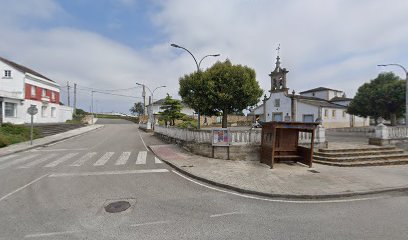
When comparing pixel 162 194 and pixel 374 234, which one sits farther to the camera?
pixel 162 194

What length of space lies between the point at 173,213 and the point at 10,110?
30.7m

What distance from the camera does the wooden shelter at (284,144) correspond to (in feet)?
30.9

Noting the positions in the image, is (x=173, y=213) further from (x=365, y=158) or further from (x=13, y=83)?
(x=13, y=83)

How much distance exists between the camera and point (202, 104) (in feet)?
51.2

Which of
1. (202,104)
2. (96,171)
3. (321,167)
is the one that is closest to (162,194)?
(96,171)

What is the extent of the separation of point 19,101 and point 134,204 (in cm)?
3060

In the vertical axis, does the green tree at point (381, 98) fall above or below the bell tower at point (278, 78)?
Result: below

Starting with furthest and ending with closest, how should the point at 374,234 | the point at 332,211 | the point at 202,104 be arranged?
the point at 202,104 < the point at 332,211 < the point at 374,234

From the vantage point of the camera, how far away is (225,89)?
48.9 feet

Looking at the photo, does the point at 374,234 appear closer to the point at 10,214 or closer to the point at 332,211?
the point at 332,211

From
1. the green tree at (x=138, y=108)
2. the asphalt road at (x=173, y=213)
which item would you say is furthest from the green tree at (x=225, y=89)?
the green tree at (x=138, y=108)

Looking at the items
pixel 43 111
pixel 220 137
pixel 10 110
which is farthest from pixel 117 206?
pixel 43 111

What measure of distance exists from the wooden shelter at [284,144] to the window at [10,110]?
97.2 ft

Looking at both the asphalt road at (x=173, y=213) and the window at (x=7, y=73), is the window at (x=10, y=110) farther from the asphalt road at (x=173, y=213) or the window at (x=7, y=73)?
the asphalt road at (x=173, y=213)
